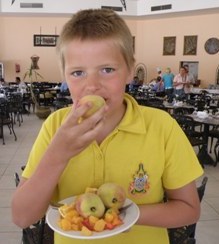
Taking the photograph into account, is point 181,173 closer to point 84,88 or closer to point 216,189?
point 84,88

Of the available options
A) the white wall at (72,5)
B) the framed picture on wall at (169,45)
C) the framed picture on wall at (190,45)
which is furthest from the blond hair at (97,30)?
the framed picture on wall at (169,45)

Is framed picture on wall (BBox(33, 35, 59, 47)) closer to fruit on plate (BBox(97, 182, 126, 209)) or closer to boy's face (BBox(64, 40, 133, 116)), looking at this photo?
boy's face (BBox(64, 40, 133, 116))

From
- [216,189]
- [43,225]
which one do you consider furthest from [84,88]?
[216,189]

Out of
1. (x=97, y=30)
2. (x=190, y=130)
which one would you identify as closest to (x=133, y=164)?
(x=97, y=30)

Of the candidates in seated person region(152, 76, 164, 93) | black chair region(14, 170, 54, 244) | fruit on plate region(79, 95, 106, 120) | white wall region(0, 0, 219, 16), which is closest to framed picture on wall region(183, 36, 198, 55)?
white wall region(0, 0, 219, 16)

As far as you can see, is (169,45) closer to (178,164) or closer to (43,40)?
(43,40)

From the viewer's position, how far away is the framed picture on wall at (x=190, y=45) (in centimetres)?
1487

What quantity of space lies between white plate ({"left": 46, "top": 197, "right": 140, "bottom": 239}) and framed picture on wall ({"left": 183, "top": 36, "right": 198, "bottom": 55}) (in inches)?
585

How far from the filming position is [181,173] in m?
1.10

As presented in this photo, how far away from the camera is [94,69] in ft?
3.15

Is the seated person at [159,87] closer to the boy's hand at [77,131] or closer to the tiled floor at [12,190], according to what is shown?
the tiled floor at [12,190]

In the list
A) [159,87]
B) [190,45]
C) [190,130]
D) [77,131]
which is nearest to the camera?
[77,131]

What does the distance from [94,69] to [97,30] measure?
4.9 inches

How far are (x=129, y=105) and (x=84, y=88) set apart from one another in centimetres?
30
